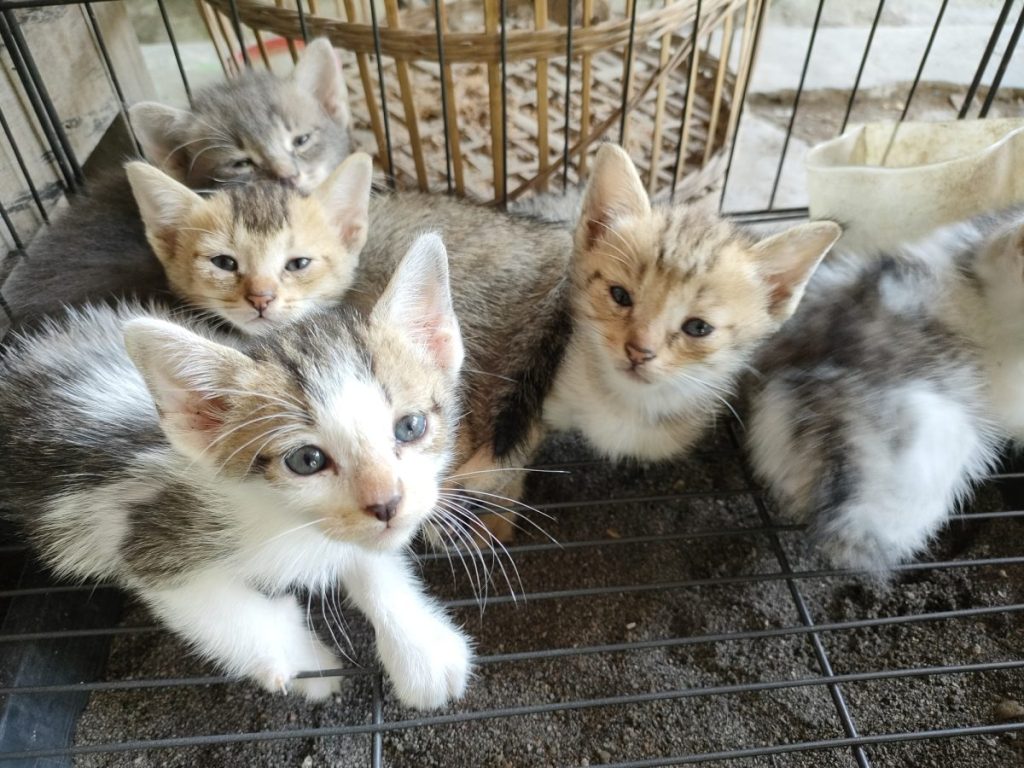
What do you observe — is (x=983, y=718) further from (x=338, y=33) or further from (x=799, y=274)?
(x=338, y=33)

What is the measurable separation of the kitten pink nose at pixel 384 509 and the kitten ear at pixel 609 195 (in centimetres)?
59

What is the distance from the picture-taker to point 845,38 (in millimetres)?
3002

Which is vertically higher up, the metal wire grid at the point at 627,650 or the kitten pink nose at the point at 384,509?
the kitten pink nose at the point at 384,509

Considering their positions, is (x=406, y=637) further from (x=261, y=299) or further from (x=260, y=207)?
(x=260, y=207)

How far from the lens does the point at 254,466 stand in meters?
0.93

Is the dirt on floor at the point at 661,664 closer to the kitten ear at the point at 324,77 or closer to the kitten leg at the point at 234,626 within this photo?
the kitten leg at the point at 234,626

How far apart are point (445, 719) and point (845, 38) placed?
298 centimetres

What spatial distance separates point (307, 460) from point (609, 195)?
25.6 inches

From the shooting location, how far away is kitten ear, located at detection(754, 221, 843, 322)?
1.13m

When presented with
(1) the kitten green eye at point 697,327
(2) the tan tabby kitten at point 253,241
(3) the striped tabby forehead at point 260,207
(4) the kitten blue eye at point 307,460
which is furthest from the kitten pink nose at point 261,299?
(1) the kitten green eye at point 697,327

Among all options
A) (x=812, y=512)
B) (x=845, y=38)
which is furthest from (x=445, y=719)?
(x=845, y=38)

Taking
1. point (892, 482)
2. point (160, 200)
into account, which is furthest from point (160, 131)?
point (892, 482)

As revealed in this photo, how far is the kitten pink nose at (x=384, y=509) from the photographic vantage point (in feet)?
2.86

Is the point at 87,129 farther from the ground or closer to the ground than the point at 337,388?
closer to the ground
